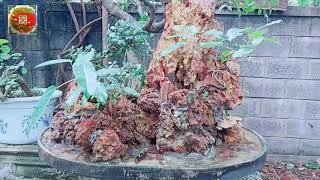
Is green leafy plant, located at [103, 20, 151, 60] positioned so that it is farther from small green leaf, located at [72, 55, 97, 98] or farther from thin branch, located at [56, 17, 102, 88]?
thin branch, located at [56, 17, 102, 88]

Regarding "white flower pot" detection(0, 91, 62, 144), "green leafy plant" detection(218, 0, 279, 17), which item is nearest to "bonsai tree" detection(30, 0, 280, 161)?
"green leafy plant" detection(218, 0, 279, 17)

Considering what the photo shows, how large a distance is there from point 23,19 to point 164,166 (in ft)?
6.90

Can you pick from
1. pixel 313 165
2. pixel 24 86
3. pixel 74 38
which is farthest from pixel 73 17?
pixel 313 165

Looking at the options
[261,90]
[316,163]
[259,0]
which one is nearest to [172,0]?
[259,0]

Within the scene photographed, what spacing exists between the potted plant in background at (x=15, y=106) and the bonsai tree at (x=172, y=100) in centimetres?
98

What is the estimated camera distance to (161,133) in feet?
4.02

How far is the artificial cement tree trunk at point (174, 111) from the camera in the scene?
121 cm

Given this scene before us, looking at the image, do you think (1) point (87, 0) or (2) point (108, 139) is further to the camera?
(1) point (87, 0)

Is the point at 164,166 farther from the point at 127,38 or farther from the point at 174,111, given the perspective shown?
the point at 127,38

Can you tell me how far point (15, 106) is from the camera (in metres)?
2.30

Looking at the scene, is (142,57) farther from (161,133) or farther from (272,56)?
(272,56)

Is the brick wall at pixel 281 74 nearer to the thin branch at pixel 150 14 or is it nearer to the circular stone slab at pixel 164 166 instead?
the thin branch at pixel 150 14

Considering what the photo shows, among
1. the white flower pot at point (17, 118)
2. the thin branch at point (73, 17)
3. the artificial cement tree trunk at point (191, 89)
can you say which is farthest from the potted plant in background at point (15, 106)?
A: the artificial cement tree trunk at point (191, 89)

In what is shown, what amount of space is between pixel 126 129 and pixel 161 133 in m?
0.13
